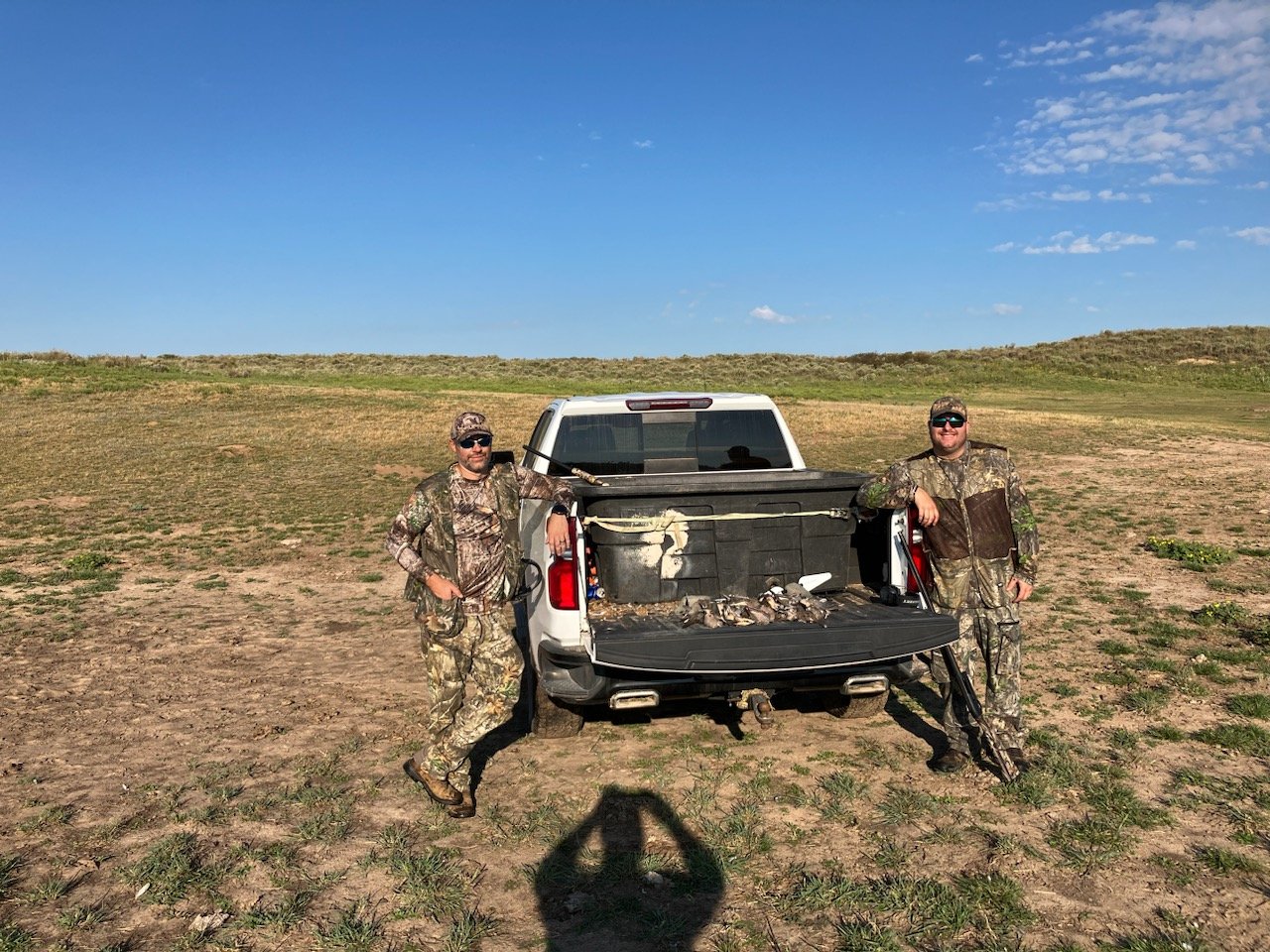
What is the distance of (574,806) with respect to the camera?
15.6 feet

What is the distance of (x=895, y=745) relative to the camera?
18.2 feet

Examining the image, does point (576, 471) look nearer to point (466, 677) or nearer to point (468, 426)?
point (468, 426)

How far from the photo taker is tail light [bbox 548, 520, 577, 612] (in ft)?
15.7

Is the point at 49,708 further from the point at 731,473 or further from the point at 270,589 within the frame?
the point at 731,473

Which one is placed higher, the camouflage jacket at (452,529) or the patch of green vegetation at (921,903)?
the camouflage jacket at (452,529)

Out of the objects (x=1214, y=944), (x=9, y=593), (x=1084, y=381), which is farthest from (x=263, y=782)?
(x=1084, y=381)

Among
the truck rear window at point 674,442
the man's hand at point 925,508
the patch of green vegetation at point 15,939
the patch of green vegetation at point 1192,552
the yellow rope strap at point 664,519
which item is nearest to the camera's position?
the patch of green vegetation at point 15,939

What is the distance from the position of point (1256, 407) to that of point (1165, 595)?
99.1 feet

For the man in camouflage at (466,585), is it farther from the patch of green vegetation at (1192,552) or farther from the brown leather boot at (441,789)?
the patch of green vegetation at (1192,552)

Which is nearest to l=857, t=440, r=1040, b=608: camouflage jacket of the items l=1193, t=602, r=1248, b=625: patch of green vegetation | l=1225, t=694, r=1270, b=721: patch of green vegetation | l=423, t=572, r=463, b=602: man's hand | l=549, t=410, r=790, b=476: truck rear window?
l=549, t=410, r=790, b=476: truck rear window

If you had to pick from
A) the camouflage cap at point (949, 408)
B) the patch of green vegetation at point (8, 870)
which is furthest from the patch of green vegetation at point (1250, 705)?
the patch of green vegetation at point (8, 870)

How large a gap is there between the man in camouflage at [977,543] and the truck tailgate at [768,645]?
359 mm

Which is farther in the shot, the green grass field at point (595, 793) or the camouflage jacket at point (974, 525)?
the camouflage jacket at point (974, 525)

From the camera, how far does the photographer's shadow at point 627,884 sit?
360 centimetres
